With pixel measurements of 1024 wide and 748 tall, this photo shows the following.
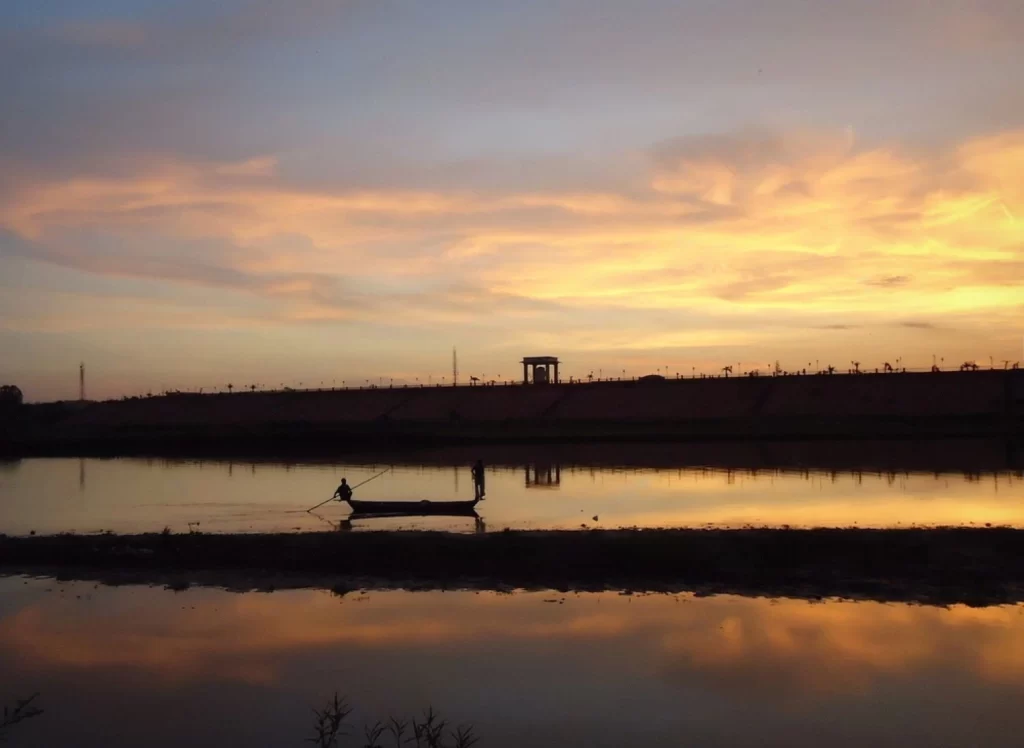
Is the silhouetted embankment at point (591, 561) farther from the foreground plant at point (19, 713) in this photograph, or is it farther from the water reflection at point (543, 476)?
the water reflection at point (543, 476)

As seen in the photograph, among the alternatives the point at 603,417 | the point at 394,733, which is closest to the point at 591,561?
the point at 394,733

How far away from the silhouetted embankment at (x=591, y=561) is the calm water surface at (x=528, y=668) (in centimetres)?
120

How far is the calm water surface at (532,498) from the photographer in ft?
95.0

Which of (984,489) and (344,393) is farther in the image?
(344,393)

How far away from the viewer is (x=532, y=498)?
35656 millimetres

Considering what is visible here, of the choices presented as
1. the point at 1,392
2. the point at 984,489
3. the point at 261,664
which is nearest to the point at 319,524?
the point at 261,664

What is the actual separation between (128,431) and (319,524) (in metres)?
79.1

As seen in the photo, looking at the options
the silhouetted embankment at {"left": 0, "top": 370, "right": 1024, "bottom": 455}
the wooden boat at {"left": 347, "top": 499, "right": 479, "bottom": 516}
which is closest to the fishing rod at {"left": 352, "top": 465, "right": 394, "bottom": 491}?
A: the wooden boat at {"left": 347, "top": 499, "right": 479, "bottom": 516}

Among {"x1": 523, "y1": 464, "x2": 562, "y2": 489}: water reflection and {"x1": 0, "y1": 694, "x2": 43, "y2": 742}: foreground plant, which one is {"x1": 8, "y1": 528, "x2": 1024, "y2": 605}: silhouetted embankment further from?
{"x1": 523, "y1": 464, "x2": 562, "y2": 489}: water reflection

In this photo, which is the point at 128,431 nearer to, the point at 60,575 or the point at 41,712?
the point at 60,575

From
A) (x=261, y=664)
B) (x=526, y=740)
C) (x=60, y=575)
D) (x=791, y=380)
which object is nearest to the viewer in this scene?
(x=526, y=740)

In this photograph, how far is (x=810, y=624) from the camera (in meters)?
15.9

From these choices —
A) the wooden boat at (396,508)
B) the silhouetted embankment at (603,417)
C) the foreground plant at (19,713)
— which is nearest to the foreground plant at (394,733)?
the foreground plant at (19,713)

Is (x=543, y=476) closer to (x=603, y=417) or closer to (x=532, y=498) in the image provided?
(x=532, y=498)
